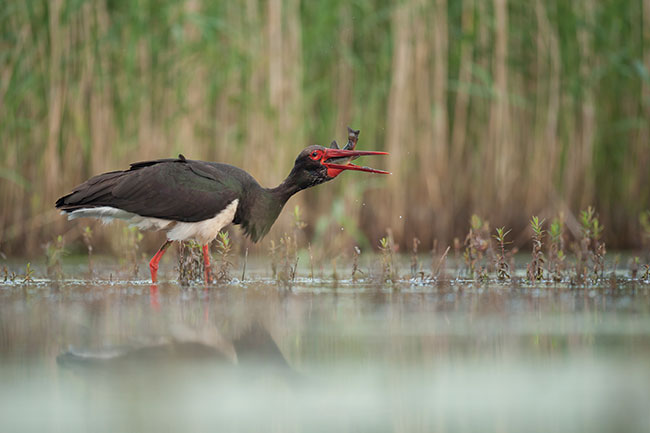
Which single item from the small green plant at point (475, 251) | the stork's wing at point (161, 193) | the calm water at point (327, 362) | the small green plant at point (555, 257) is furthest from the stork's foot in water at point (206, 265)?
the small green plant at point (555, 257)

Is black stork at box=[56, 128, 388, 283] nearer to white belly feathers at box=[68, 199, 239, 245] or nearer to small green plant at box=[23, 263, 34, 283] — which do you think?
white belly feathers at box=[68, 199, 239, 245]

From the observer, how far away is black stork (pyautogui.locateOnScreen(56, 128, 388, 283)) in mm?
5648

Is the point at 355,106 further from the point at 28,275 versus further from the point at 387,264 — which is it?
the point at 28,275

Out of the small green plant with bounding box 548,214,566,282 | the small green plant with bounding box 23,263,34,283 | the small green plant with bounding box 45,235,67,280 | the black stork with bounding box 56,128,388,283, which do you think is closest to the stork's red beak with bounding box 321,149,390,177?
the black stork with bounding box 56,128,388,283

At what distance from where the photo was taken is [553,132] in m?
7.72

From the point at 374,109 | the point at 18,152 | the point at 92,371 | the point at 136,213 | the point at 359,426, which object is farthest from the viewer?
the point at 374,109

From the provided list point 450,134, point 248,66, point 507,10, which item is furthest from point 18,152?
point 507,10

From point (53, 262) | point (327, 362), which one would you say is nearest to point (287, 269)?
point (53, 262)

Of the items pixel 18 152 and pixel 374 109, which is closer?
pixel 18 152

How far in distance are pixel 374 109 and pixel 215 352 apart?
190 inches

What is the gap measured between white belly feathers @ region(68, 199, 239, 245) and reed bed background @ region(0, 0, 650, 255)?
151 cm

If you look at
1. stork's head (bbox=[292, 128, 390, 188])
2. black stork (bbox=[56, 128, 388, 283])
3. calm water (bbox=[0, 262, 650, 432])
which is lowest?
calm water (bbox=[0, 262, 650, 432])

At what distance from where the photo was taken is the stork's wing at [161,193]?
18.5ft

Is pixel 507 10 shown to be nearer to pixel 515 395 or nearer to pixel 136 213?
pixel 136 213
